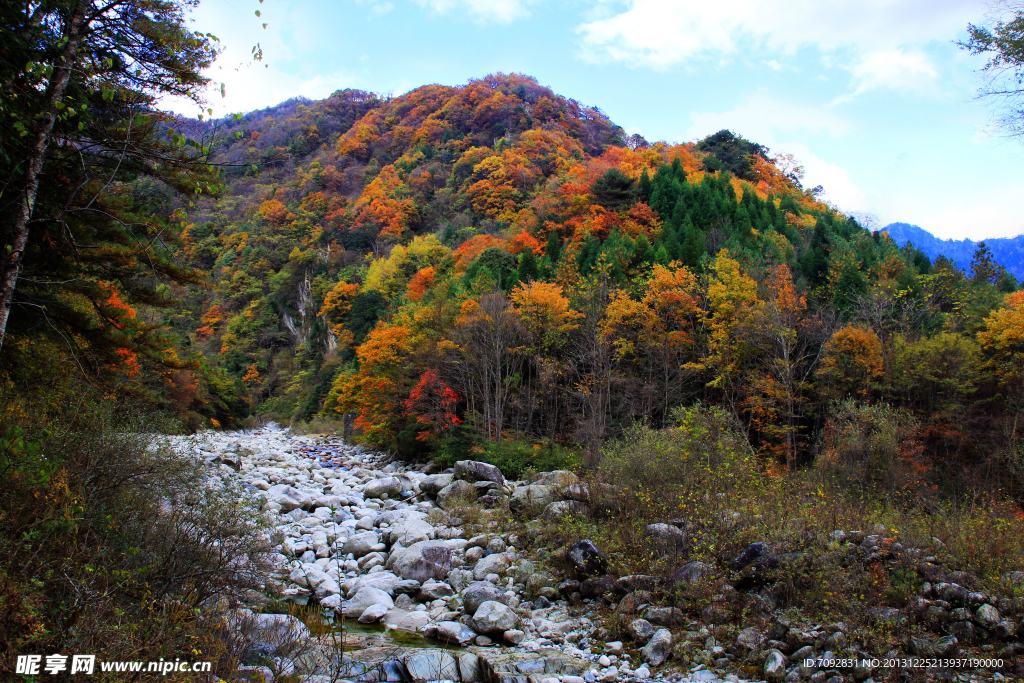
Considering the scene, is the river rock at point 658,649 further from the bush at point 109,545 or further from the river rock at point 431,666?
the bush at point 109,545

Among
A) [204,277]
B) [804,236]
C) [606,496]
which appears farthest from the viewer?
[804,236]

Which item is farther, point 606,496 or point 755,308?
point 755,308

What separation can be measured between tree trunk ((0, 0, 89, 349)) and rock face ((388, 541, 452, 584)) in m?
7.65

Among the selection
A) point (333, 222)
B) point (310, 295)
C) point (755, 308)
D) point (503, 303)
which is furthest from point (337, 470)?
point (333, 222)

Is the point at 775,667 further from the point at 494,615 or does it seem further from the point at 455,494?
the point at 455,494

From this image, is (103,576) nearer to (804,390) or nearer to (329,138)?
(804,390)

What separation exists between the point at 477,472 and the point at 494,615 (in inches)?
393

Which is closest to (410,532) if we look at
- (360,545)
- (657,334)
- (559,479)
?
(360,545)

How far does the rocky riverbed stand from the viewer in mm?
→ 6000

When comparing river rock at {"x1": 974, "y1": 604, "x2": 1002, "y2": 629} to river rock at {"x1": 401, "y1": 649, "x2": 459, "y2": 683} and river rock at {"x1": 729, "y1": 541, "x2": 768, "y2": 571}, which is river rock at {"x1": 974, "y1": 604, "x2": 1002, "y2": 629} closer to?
river rock at {"x1": 729, "y1": 541, "x2": 768, "y2": 571}

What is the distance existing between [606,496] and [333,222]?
68.1 metres

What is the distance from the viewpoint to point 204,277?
8148mm

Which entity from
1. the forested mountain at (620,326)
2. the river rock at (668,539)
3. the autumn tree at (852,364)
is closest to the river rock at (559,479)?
the forested mountain at (620,326)

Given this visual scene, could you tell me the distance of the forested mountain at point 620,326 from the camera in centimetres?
2117
